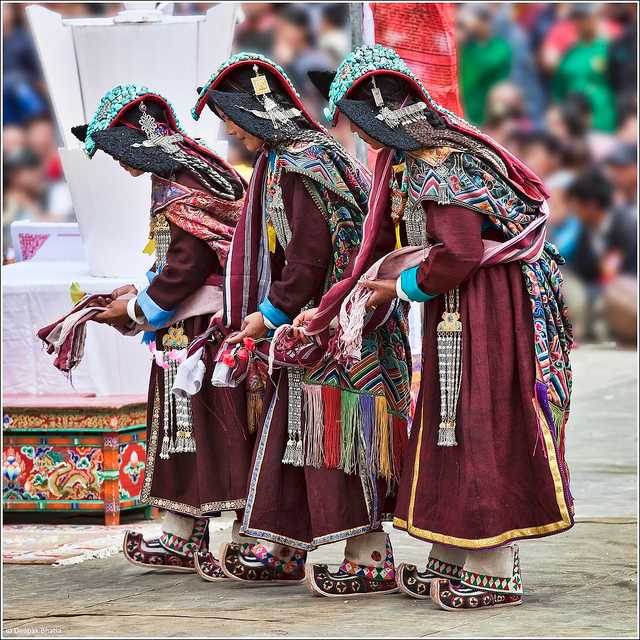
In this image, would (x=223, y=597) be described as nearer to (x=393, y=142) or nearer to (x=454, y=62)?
(x=393, y=142)

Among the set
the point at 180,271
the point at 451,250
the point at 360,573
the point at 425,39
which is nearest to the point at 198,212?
the point at 180,271

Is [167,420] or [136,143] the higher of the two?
[136,143]

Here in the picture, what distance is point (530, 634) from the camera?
161 inches

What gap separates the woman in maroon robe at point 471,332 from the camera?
174 inches

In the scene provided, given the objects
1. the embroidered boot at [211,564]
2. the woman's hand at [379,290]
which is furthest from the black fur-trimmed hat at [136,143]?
the embroidered boot at [211,564]

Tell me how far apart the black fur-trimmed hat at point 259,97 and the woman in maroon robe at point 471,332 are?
1.35 ft

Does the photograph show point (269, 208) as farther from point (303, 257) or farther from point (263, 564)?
point (263, 564)

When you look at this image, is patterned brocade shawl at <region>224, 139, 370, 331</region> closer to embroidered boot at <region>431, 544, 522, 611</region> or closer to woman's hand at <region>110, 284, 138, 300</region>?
woman's hand at <region>110, 284, 138, 300</region>

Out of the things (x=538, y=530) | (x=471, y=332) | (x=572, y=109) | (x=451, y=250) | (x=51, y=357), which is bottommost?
(x=538, y=530)

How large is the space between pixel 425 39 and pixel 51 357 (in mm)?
2756

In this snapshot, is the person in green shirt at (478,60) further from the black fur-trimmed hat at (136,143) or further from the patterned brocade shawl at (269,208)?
the patterned brocade shawl at (269,208)

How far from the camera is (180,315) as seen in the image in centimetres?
540

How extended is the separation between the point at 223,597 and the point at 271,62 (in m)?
1.95

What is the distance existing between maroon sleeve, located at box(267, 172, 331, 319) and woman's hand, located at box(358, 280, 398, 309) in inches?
12.1
